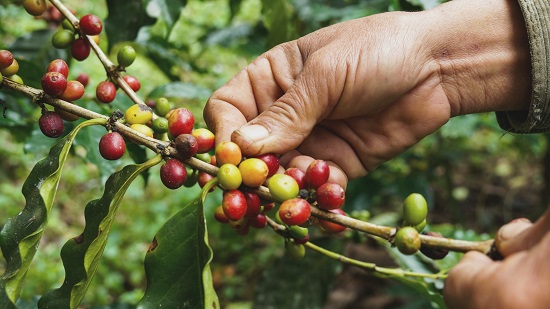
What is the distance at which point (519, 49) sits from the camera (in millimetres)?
2066

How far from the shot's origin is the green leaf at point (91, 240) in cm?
135

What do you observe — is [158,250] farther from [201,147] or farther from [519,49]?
[519,49]

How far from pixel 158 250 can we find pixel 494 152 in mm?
5042

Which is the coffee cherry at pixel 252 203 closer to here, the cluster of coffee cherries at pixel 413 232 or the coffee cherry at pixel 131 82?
the cluster of coffee cherries at pixel 413 232

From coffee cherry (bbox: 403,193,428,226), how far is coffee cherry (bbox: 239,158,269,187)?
38 cm

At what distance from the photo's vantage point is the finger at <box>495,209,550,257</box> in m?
1.01

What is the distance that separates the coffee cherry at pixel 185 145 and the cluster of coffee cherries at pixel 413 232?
1.84ft

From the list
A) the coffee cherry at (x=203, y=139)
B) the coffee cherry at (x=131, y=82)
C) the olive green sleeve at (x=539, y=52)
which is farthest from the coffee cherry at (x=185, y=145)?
the olive green sleeve at (x=539, y=52)

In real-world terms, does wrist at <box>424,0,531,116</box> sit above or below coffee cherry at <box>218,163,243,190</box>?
below

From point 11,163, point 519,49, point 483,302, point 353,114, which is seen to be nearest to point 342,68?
point 353,114

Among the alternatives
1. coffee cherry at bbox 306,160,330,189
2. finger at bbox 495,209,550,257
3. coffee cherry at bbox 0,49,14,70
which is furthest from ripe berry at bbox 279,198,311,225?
coffee cherry at bbox 0,49,14,70

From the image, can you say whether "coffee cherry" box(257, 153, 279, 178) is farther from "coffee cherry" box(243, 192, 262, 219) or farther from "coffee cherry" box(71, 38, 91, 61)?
"coffee cherry" box(71, 38, 91, 61)

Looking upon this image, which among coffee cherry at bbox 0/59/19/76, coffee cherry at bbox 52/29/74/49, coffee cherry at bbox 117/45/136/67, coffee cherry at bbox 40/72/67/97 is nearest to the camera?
coffee cherry at bbox 40/72/67/97

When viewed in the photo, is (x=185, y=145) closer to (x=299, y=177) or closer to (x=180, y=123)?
(x=180, y=123)
